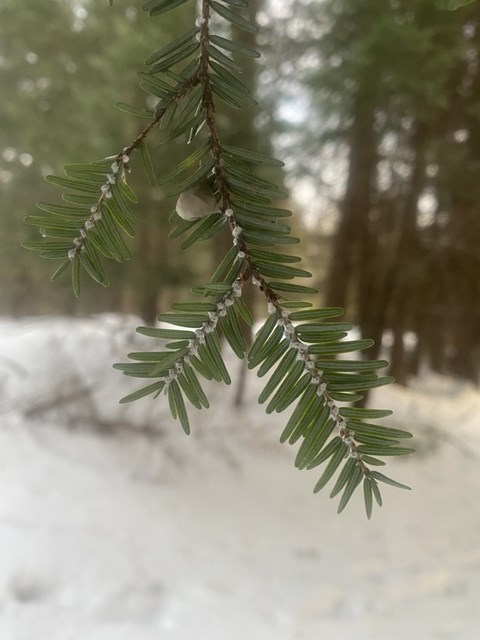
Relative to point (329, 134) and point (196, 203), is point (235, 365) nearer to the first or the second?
point (329, 134)

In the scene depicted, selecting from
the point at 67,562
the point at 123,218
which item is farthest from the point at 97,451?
the point at 123,218

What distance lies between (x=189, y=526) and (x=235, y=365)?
0.86m

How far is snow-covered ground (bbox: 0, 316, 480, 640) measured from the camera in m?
0.87

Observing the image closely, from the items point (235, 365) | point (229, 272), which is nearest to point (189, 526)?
point (235, 365)

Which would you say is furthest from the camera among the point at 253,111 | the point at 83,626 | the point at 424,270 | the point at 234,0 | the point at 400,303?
the point at 400,303

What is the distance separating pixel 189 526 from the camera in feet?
3.62

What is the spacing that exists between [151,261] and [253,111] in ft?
1.37

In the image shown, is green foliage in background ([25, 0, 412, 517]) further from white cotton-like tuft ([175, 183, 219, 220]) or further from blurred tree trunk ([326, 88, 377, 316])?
blurred tree trunk ([326, 88, 377, 316])

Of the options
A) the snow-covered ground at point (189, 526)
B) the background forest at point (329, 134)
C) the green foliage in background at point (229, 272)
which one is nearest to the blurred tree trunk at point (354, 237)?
the background forest at point (329, 134)

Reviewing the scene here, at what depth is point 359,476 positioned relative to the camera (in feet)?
0.71

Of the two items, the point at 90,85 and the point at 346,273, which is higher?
the point at 90,85

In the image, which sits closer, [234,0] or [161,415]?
[234,0]

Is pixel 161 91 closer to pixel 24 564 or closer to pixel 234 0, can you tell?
pixel 234 0

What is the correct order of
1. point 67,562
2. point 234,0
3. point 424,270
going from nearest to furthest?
point 234,0
point 67,562
point 424,270
